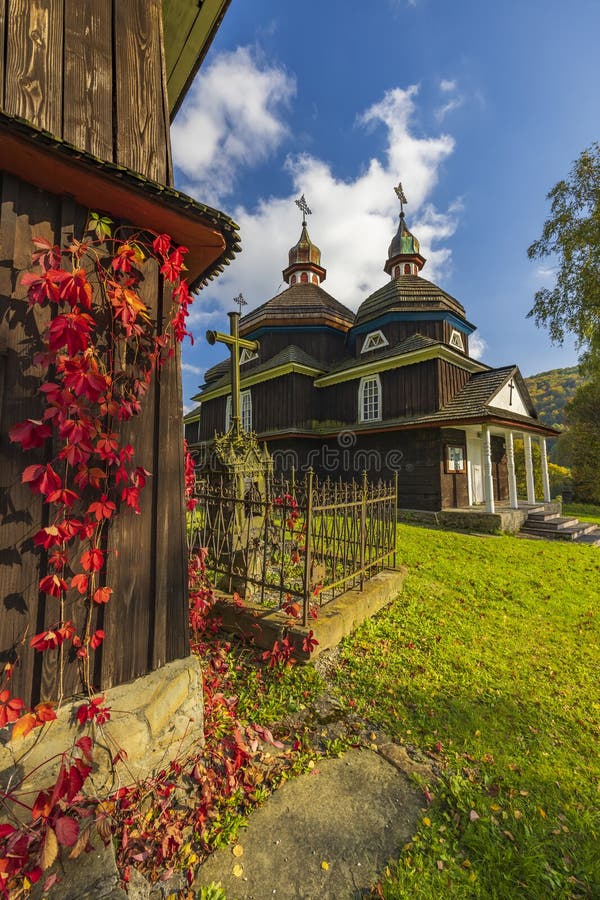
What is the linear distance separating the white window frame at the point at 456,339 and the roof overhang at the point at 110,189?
17.8m

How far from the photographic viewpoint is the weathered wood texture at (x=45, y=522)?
2.11 metres

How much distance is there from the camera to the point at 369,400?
16859 millimetres

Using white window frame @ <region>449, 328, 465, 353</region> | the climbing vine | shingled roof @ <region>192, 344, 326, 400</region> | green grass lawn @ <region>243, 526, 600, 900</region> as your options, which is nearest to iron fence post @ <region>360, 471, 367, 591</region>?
green grass lawn @ <region>243, 526, 600, 900</region>

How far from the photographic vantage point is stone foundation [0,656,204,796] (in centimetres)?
208

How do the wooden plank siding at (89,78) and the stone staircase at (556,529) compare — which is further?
the stone staircase at (556,529)

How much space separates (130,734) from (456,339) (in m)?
20.1

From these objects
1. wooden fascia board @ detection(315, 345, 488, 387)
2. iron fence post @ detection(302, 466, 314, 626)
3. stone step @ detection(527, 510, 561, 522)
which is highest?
wooden fascia board @ detection(315, 345, 488, 387)

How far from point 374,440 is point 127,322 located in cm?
1464

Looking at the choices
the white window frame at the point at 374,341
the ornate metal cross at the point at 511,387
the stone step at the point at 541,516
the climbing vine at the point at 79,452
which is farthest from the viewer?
the white window frame at the point at 374,341

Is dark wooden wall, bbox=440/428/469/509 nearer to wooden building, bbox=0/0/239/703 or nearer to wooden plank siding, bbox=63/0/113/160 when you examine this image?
wooden building, bbox=0/0/239/703

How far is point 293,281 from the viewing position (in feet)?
84.5

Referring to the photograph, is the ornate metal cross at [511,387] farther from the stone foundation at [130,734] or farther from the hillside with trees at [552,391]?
the hillside with trees at [552,391]

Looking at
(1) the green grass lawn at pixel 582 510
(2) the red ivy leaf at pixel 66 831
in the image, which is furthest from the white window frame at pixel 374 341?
(2) the red ivy leaf at pixel 66 831

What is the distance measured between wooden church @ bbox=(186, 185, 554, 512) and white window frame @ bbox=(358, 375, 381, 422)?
5cm
